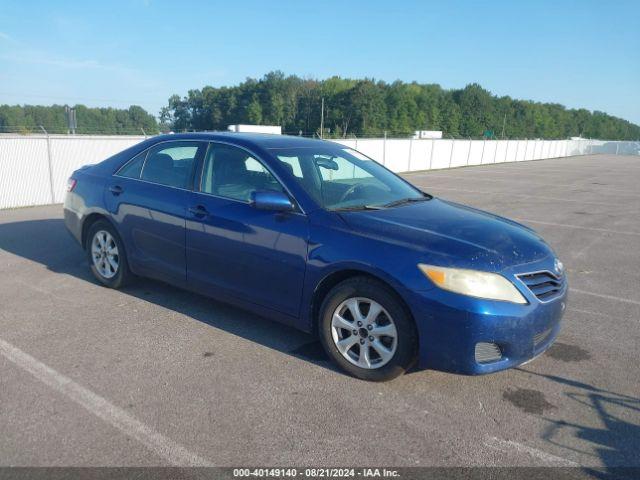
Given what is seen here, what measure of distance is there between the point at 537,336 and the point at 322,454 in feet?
5.22

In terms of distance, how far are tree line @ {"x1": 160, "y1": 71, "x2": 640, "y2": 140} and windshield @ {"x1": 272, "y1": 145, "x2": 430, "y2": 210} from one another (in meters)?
58.1

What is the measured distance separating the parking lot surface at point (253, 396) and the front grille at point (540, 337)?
36 centimetres

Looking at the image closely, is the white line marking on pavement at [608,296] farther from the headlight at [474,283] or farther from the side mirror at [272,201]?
the side mirror at [272,201]

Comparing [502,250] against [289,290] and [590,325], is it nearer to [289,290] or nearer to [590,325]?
[289,290]

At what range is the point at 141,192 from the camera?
492 centimetres

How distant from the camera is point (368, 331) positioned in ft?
11.6

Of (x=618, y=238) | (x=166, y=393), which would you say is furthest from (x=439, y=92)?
(x=166, y=393)

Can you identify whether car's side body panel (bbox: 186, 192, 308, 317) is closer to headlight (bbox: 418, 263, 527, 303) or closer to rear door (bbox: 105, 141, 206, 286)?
rear door (bbox: 105, 141, 206, 286)

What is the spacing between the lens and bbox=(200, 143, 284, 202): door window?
419 centimetres

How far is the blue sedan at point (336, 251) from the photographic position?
328 cm

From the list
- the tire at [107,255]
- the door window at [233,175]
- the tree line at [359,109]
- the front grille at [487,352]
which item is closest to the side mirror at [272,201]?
the door window at [233,175]

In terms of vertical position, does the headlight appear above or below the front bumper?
above

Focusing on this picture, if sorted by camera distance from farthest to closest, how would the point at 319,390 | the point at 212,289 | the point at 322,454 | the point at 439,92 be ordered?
the point at 439,92 → the point at 212,289 → the point at 319,390 → the point at 322,454

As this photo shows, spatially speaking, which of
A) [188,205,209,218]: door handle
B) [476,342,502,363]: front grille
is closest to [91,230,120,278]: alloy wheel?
[188,205,209,218]: door handle
